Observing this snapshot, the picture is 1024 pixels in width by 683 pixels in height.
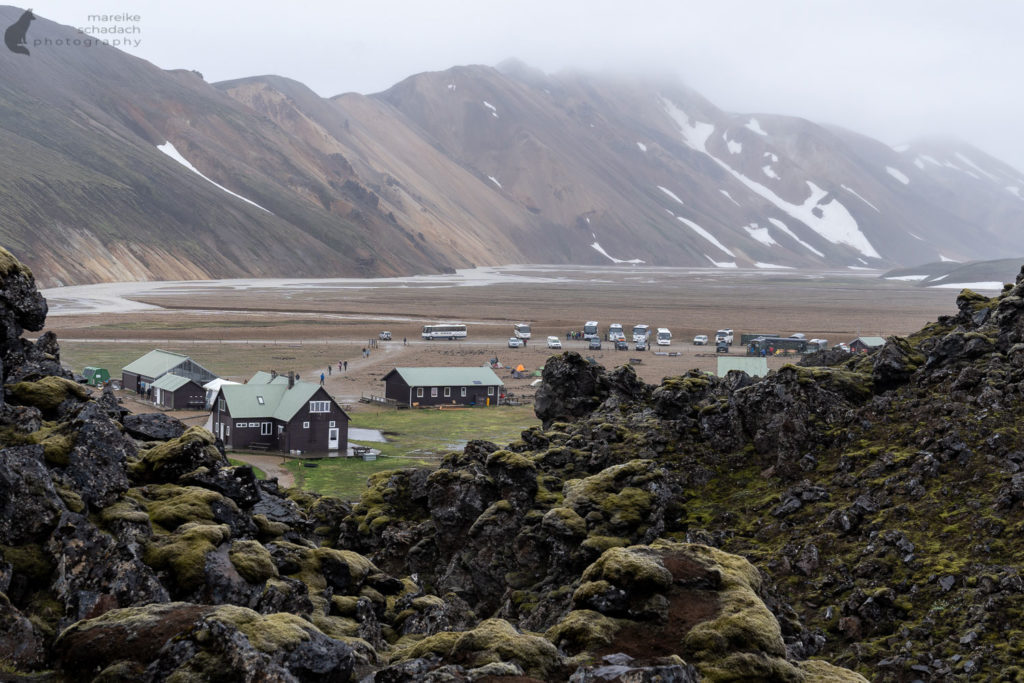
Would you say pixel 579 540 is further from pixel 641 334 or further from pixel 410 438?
pixel 641 334

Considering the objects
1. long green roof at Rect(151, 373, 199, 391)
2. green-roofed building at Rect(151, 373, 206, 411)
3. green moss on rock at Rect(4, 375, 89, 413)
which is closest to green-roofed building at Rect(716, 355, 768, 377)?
green-roofed building at Rect(151, 373, 206, 411)

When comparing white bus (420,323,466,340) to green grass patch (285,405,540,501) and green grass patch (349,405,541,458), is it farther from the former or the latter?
green grass patch (285,405,540,501)

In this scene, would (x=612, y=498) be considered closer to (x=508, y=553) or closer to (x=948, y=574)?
(x=508, y=553)

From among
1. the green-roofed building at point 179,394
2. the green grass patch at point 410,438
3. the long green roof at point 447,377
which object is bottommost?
the green grass patch at point 410,438

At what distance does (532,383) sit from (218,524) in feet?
287

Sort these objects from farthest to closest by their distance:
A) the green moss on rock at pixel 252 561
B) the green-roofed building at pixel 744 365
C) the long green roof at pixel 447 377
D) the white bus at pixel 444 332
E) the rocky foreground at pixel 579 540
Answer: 1. the white bus at pixel 444 332
2. the green-roofed building at pixel 744 365
3. the long green roof at pixel 447 377
4. the green moss on rock at pixel 252 561
5. the rocky foreground at pixel 579 540

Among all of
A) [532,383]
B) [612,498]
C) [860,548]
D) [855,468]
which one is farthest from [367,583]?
[532,383]

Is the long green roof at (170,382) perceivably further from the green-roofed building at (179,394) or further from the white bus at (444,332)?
the white bus at (444,332)

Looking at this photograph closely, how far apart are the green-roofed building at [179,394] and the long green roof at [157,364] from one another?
2465mm

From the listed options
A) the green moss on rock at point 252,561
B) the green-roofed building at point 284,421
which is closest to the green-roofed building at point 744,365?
the green-roofed building at point 284,421

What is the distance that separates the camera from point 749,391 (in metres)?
39.8

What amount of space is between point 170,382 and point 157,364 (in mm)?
6982

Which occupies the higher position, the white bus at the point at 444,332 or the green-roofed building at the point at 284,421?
the white bus at the point at 444,332

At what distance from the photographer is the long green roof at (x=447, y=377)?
315 feet
